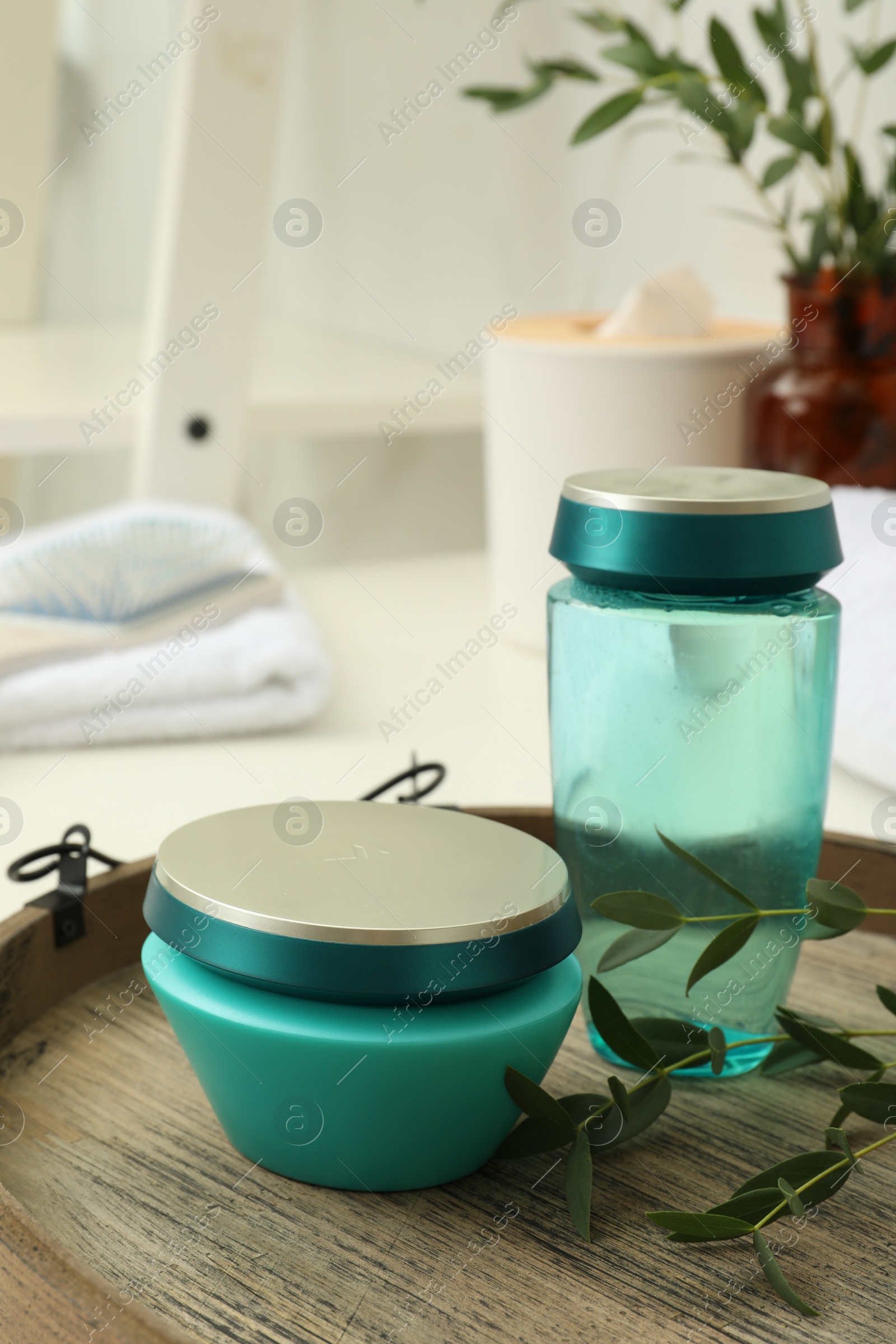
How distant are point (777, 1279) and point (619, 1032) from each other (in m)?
0.07

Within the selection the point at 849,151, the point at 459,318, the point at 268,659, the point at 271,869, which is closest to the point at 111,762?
the point at 268,659

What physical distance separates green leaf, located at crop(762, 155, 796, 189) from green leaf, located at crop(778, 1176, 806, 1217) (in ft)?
1.72

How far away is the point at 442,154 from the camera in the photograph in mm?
1172

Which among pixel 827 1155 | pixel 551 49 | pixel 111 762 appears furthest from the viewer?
pixel 551 49

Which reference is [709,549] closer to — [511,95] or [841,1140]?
[841,1140]

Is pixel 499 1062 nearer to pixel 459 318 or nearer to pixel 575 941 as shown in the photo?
pixel 575 941

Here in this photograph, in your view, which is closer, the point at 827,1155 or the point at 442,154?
the point at 827,1155

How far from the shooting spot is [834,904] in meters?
0.27

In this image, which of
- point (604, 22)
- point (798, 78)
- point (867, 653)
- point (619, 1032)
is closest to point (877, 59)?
point (798, 78)

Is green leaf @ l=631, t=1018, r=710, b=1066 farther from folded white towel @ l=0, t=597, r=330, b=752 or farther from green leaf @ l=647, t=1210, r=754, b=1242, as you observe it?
folded white towel @ l=0, t=597, r=330, b=752

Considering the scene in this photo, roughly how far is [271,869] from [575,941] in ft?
0.22

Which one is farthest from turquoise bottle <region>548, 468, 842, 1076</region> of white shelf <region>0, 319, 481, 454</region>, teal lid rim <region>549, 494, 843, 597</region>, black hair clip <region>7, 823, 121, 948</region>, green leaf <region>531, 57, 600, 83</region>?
white shelf <region>0, 319, 481, 454</region>

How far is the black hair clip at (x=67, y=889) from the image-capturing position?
358 millimetres

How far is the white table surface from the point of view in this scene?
527mm
